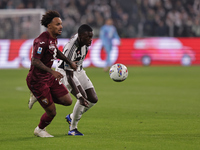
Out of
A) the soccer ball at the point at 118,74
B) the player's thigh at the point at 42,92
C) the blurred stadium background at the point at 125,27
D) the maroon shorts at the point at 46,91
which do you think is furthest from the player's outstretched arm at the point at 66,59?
the blurred stadium background at the point at 125,27

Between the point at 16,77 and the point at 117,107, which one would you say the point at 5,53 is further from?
the point at 117,107

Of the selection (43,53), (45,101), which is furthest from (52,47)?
(45,101)

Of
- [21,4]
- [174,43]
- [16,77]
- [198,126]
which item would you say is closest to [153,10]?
[174,43]

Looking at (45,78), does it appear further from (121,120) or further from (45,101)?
(121,120)

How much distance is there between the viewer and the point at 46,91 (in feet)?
24.4

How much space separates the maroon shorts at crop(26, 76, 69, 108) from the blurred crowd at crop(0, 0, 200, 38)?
1862 centimetres

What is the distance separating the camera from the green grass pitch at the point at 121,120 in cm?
696

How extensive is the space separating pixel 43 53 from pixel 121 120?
2867 millimetres

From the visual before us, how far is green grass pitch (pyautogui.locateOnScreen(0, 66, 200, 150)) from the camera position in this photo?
6.96m

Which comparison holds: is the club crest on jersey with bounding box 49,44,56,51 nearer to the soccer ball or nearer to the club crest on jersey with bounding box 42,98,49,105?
the club crest on jersey with bounding box 42,98,49,105

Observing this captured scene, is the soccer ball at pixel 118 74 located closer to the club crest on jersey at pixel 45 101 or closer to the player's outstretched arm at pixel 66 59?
the player's outstretched arm at pixel 66 59

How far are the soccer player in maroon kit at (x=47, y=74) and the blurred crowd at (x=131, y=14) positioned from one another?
61.0 feet

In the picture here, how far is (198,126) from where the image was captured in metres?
8.60

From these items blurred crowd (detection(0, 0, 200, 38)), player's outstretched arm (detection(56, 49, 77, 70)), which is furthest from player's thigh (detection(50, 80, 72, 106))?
blurred crowd (detection(0, 0, 200, 38))
